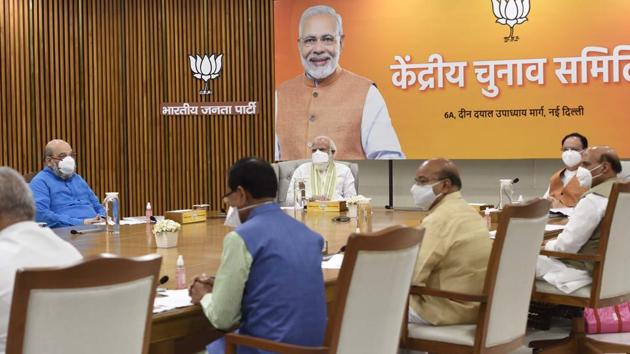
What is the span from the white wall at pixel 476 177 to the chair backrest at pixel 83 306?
6.14 m

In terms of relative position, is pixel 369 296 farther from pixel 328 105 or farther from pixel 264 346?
pixel 328 105

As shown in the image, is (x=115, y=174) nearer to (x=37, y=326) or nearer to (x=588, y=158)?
(x=588, y=158)

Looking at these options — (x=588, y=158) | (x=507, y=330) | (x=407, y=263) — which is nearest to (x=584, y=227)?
(x=588, y=158)

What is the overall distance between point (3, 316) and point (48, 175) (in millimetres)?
4189

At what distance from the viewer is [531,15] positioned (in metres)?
7.70

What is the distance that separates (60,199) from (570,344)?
12.4 ft

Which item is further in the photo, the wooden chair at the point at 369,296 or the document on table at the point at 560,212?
the document on table at the point at 560,212

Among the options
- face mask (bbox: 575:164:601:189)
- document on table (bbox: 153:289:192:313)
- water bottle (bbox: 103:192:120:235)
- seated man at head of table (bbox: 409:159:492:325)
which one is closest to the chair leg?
face mask (bbox: 575:164:601:189)

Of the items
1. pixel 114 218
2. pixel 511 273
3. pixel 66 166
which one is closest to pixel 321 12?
pixel 66 166

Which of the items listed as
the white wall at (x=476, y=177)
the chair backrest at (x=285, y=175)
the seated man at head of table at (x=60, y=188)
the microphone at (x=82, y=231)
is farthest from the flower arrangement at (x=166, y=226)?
the white wall at (x=476, y=177)

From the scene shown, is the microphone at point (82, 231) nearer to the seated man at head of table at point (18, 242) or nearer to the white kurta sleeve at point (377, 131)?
the seated man at head of table at point (18, 242)

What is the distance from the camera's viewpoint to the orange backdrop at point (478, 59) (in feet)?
24.7

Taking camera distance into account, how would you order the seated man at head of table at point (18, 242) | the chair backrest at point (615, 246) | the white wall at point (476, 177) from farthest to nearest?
1. the white wall at point (476, 177)
2. the chair backrest at point (615, 246)
3. the seated man at head of table at point (18, 242)

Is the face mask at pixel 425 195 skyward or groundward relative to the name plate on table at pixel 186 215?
skyward
